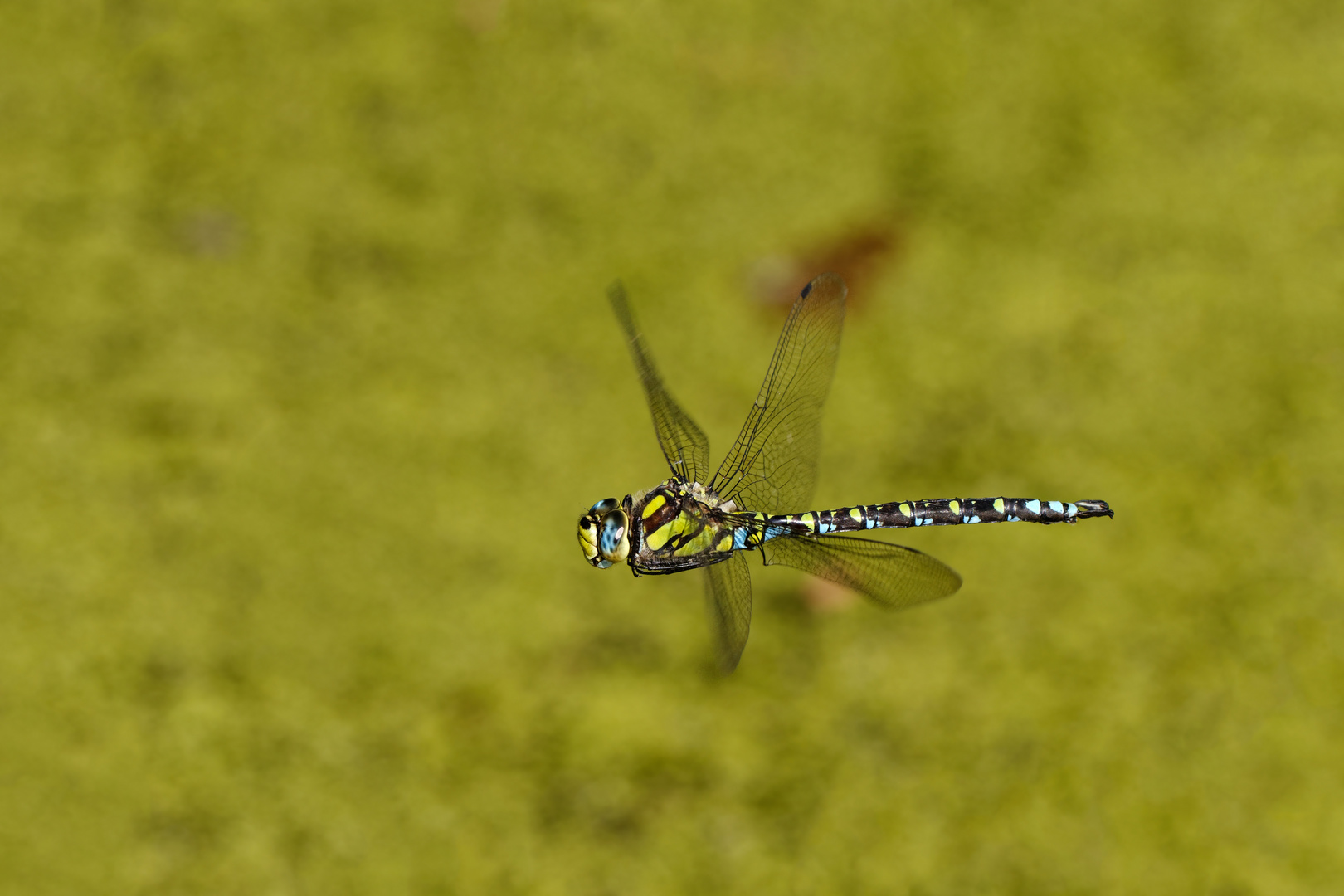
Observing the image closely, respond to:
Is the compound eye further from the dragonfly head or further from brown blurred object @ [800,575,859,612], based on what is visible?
brown blurred object @ [800,575,859,612]

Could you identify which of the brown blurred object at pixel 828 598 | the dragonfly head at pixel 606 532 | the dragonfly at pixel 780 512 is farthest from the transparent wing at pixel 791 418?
the brown blurred object at pixel 828 598

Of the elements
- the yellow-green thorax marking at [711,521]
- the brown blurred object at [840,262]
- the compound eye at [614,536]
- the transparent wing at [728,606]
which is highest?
the brown blurred object at [840,262]

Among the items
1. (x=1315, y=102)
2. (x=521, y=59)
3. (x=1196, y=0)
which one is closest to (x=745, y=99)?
(x=521, y=59)

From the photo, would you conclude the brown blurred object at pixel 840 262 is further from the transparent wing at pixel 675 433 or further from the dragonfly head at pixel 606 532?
the dragonfly head at pixel 606 532

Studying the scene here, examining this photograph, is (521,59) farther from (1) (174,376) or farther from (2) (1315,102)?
(2) (1315,102)

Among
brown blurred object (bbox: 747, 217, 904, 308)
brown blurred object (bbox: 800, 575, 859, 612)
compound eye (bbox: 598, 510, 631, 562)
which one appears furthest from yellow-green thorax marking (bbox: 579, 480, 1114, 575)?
brown blurred object (bbox: 747, 217, 904, 308)

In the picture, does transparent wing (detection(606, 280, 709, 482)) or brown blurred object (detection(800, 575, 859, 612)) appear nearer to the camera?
transparent wing (detection(606, 280, 709, 482))
